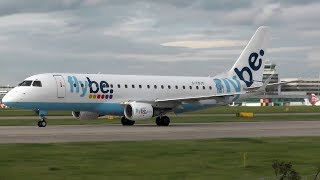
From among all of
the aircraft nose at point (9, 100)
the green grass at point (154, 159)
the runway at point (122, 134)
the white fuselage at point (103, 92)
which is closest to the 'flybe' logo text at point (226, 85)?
the white fuselage at point (103, 92)

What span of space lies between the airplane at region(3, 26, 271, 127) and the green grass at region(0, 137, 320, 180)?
19887 mm

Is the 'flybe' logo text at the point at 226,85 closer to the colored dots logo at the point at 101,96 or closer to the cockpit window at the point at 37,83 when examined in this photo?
the colored dots logo at the point at 101,96

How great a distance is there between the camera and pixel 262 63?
63781 millimetres

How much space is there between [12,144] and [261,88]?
34.9 meters

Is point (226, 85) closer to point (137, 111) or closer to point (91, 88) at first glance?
point (137, 111)

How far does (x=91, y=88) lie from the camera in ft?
166

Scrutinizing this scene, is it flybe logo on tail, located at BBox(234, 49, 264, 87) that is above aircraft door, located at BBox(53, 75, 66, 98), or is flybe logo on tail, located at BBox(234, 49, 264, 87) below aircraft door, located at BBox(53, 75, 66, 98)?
above

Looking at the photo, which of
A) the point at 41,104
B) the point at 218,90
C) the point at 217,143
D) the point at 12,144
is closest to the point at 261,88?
the point at 218,90

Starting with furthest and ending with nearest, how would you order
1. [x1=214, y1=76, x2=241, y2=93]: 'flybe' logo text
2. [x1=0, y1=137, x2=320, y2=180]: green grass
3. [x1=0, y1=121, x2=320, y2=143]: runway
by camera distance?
[x1=214, y1=76, x2=241, y2=93]: 'flybe' logo text → [x1=0, y1=121, x2=320, y2=143]: runway → [x1=0, y1=137, x2=320, y2=180]: green grass

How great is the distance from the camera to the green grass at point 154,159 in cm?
1894

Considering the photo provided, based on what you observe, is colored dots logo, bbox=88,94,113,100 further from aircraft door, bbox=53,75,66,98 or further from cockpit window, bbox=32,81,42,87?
cockpit window, bbox=32,81,42,87

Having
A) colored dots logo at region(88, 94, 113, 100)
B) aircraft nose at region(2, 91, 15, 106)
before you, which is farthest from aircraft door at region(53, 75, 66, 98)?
aircraft nose at region(2, 91, 15, 106)

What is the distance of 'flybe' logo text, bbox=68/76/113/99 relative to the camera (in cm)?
4991

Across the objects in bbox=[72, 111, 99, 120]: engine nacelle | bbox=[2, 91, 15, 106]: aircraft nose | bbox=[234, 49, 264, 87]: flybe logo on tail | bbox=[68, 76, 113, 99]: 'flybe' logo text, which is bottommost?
bbox=[72, 111, 99, 120]: engine nacelle
